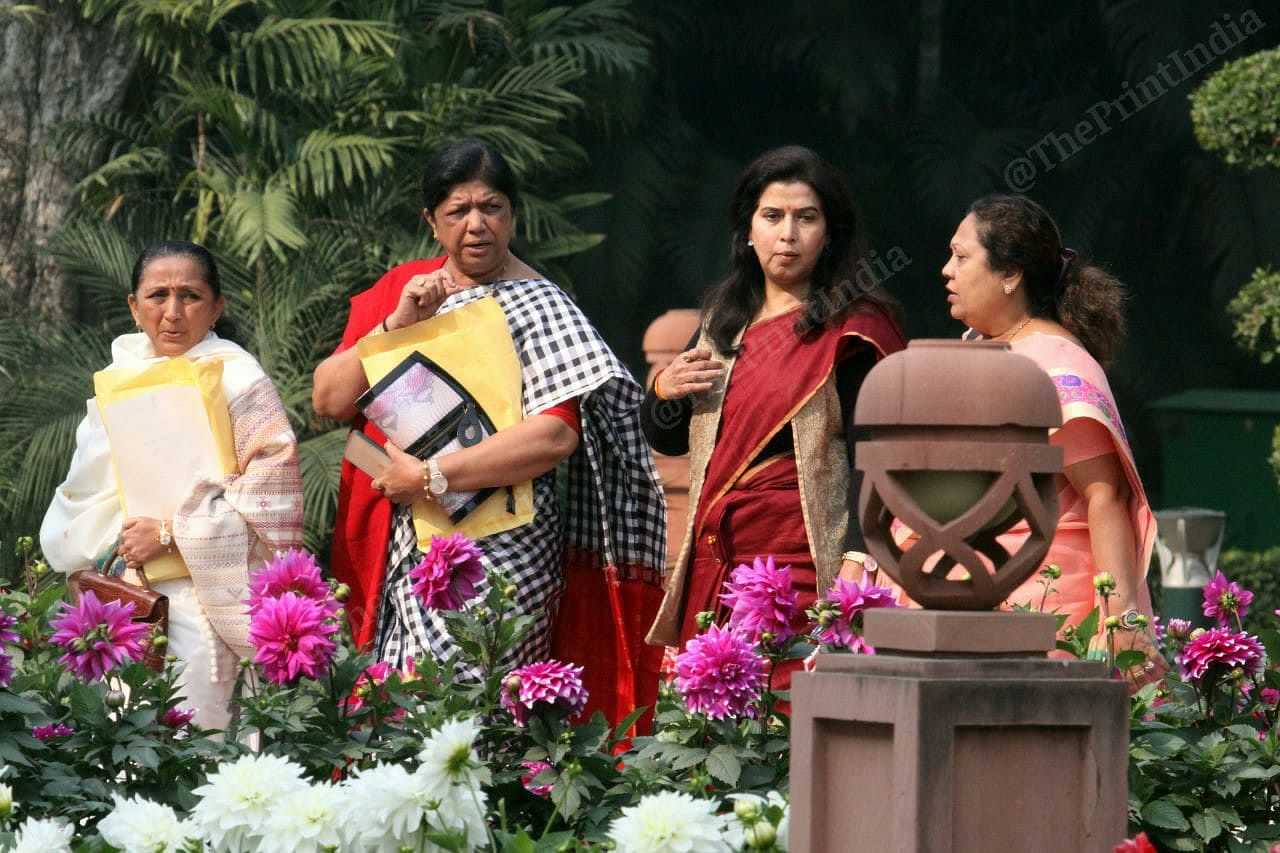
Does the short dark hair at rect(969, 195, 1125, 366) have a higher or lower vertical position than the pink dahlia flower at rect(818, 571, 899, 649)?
higher

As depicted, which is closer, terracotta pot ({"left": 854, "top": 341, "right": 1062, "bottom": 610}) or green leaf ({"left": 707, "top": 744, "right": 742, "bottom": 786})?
terracotta pot ({"left": 854, "top": 341, "right": 1062, "bottom": 610})

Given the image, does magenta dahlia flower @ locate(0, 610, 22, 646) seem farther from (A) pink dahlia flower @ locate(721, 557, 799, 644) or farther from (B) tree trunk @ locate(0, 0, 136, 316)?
(B) tree trunk @ locate(0, 0, 136, 316)

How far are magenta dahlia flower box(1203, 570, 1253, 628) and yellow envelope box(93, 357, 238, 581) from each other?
85.4 inches

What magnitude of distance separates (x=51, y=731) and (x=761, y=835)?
4.75 feet

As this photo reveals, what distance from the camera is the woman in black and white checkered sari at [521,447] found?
4258 mm

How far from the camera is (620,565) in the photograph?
4473mm

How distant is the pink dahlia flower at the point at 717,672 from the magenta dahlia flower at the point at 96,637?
982 millimetres

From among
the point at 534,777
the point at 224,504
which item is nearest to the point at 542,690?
the point at 534,777

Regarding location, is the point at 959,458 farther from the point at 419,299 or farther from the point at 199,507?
the point at 199,507

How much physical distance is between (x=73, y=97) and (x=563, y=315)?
205 inches

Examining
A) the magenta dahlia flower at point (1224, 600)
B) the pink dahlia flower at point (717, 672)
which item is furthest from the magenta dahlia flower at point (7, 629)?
the magenta dahlia flower at point (1224, 600)

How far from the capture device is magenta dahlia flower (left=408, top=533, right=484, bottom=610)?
3.29 metres

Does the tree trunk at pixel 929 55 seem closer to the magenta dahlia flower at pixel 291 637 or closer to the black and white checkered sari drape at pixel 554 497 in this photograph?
the black and white checkered sari drape at pixel 554 497

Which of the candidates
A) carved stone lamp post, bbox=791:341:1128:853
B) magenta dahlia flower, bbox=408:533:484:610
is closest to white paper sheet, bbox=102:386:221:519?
magenta dahlia flower, bbox=408:533:484:610
